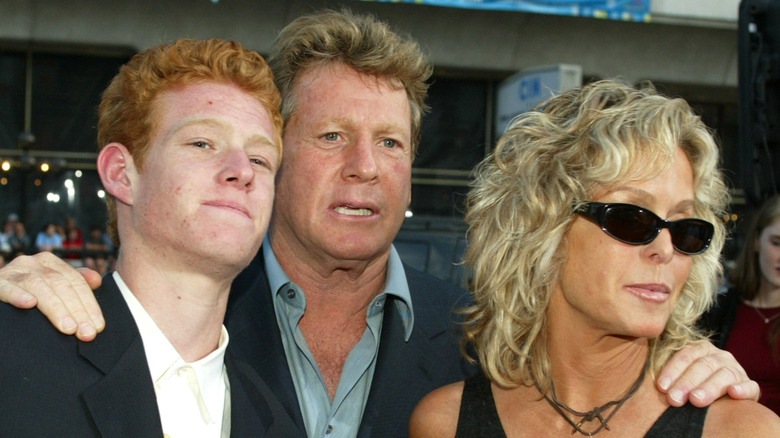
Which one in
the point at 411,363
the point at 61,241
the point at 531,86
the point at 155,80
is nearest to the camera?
the point at 155,80

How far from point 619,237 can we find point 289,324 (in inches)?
53.8

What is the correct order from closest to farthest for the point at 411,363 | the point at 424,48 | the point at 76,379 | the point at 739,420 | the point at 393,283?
the point at 76,379 < the point at 739,420 < the point at 411,363 < the point at 393,283 < the point at 424,48

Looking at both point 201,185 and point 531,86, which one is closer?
point 201,185

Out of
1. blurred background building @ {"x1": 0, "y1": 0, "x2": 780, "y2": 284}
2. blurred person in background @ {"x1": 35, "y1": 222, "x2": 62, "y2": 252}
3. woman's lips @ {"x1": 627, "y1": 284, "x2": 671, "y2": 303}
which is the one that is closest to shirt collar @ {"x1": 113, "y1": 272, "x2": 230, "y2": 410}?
woman's lips @ {"x1": 627, "y1": 284, "x2": 671, "y2": 303}

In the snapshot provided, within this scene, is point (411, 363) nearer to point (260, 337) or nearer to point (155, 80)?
point (260, 337)

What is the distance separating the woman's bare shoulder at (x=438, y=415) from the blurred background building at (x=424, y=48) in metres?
8.45

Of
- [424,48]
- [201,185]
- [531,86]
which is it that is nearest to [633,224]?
[201,185]

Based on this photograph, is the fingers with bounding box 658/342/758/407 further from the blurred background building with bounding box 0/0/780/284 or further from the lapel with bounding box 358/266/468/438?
the blurred background building with bounding box 0/0/780/284

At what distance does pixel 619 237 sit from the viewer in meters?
2.25

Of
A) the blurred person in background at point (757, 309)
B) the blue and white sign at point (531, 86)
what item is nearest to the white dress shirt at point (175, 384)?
the blurred person in background at point (757, 309)

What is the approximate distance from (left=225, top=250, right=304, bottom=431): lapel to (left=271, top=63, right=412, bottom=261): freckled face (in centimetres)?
24

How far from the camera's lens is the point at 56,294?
81.5 inches

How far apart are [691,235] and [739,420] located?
0.50 meters

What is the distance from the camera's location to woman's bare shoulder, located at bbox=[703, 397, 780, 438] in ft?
6.87
